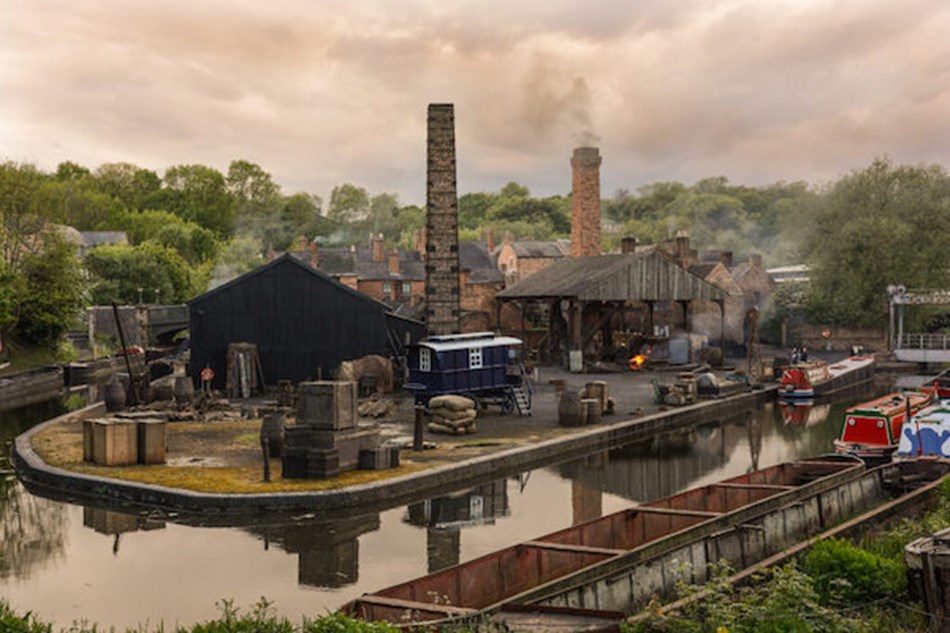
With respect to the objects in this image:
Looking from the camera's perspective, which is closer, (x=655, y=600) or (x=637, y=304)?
(x=655, y=600)

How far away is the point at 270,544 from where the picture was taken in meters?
18.0

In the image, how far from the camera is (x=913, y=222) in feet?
193

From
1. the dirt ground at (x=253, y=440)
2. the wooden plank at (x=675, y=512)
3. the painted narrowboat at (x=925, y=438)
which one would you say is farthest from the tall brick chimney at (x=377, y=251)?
the wooden plank at (x=675, y=512)

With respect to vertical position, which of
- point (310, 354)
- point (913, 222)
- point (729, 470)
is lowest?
point (729, 470)

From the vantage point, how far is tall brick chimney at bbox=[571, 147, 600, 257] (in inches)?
2498

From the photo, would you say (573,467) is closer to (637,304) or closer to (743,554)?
(743,554)

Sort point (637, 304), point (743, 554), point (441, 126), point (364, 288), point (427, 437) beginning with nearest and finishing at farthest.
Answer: point (743, 554)
point (427, 437)
point (441, 126)
point (637, 304)
point (364, 288)

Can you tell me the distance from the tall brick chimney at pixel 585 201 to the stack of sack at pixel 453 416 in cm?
3613

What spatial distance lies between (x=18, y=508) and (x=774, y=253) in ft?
334

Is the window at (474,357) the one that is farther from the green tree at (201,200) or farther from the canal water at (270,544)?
the green tree at (201,200)

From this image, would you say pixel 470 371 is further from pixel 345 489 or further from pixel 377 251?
pixel 377 251

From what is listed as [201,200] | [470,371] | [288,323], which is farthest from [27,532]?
[201,200]

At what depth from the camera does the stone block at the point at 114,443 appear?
935 inches

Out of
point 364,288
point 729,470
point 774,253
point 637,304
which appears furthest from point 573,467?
point 774,253
